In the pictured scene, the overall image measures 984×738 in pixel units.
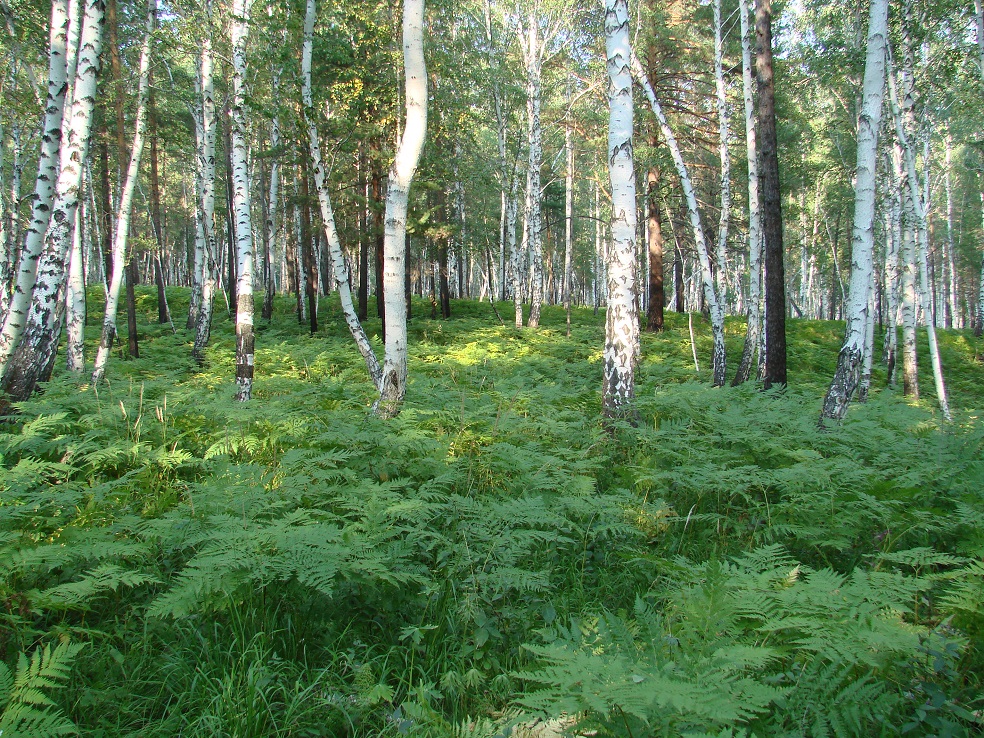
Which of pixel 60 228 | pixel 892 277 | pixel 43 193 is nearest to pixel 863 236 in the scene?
pixel 60 228

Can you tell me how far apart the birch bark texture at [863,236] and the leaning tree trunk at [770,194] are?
2485 millimetres

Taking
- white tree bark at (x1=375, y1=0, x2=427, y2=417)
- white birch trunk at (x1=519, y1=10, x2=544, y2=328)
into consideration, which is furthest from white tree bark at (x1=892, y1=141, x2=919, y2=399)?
white tree bark at (x1=375, y1=0, x2=427, y2=417)

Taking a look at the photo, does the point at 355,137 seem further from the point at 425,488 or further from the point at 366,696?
the point at 366,696

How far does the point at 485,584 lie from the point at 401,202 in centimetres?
532

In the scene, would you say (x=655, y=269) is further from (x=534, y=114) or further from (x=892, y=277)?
(x=892, y=277)

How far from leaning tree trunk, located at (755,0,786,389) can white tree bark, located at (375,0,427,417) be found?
22.8 feet

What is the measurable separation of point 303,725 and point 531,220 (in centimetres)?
1963

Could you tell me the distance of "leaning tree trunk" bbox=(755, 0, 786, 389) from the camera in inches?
397

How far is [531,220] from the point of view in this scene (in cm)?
2039

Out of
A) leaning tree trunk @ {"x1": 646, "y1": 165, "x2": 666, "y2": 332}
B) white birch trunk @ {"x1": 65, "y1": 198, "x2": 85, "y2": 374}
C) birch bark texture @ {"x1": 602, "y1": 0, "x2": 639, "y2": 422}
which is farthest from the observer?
leaning tree trunk @ {"x1": 646, "y1": 165, "x2": 666, "y2": 332}

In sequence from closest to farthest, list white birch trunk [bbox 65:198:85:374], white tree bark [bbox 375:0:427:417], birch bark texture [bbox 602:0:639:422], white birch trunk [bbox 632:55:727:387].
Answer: birch bark texture [bbox 602:0:639:422] → white tree bark [bbox 375:0:427:417] → white birch trunk [bbox 65:198:85:374] → white birch trunk [bbox 632:55:727:387]

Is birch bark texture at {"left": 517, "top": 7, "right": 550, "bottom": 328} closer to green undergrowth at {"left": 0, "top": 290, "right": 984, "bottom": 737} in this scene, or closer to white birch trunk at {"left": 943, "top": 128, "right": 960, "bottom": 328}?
green undergrowth at {"left": 0, "top": 290, "right": 984, "bottom": 737}

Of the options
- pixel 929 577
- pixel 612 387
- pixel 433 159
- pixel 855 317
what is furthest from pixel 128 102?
pixel 929 577

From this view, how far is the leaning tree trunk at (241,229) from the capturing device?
9.02 meters
